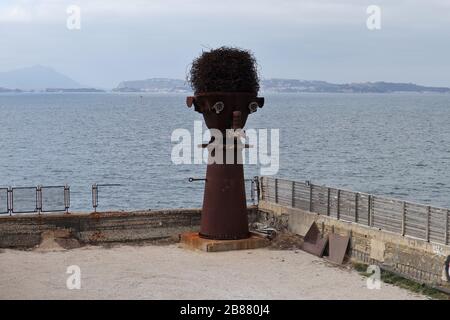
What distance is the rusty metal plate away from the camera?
19578 millimetres

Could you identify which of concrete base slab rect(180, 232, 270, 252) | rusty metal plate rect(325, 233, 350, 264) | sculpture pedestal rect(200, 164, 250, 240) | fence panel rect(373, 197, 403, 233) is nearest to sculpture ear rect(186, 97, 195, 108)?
sculpture pedestal rect(200, 164, 250, 240)

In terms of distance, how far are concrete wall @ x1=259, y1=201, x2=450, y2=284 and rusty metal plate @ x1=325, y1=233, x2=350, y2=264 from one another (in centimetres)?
15

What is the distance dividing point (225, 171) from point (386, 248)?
4895 mm

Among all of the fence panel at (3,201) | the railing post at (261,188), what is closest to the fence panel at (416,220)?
the railing post at (261,188)

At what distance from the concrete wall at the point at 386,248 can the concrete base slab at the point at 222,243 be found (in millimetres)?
1241

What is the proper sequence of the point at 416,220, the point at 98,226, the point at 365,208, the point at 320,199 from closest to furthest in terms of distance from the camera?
the point at 416,220 < the point at 365,208 < the point at 320,199 < the point at 98,226

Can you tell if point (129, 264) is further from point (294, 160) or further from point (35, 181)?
point (294, 160)

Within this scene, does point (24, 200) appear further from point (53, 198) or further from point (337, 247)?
point (337, 247)

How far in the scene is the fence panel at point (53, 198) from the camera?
A: 22.3 meters

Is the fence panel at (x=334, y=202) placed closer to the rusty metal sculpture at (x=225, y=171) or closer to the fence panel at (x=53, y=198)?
the rusty metal sculpture at (x=225, y=171)

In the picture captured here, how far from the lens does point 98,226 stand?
21.9 m

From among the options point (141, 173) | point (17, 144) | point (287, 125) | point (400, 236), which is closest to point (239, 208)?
point (400, 236)

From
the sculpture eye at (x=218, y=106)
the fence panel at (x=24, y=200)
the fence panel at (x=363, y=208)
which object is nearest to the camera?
the fence panel at (x=363, y=208)

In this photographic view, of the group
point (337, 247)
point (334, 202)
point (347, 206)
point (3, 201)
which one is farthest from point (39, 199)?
point (347, 206)
